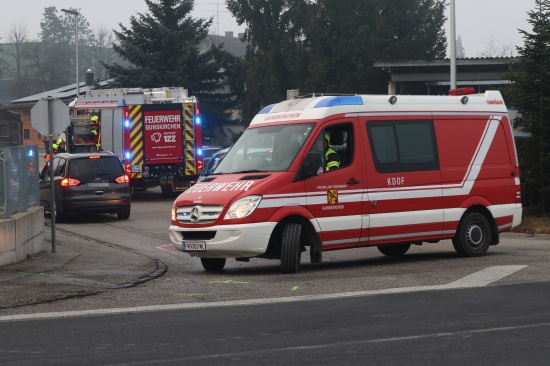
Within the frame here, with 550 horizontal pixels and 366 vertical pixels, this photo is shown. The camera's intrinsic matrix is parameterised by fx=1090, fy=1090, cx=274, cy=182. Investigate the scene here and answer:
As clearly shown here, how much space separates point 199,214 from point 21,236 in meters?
3.35

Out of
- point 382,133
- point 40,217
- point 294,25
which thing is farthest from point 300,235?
point 294,25

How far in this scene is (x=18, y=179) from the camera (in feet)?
57.2

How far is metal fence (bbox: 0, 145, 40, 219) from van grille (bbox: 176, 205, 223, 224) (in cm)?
299

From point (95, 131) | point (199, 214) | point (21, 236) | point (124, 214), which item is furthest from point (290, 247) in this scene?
point (95, 131)

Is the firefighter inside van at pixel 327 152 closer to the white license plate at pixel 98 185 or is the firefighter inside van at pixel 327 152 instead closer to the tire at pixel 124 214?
the white license plate at pixel 98 185

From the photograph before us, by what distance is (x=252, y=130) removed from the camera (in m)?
16.1

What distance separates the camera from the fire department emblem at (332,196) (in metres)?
14.9

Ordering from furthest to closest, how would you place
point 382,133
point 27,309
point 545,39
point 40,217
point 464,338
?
point 545,39, point 40,217, point 382,133, point 27,309, point 464,338

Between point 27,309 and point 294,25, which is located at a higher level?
point 294,25

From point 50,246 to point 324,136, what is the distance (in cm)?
634

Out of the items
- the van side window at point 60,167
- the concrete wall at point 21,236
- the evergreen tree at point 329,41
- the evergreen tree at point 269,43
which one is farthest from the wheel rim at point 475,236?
the evergreen tree at point 269,43

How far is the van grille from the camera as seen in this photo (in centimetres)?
1441

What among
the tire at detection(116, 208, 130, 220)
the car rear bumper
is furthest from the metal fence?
the tire at detection(116, 208, 130, 220)

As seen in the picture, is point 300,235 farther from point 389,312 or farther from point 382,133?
point 389,312
